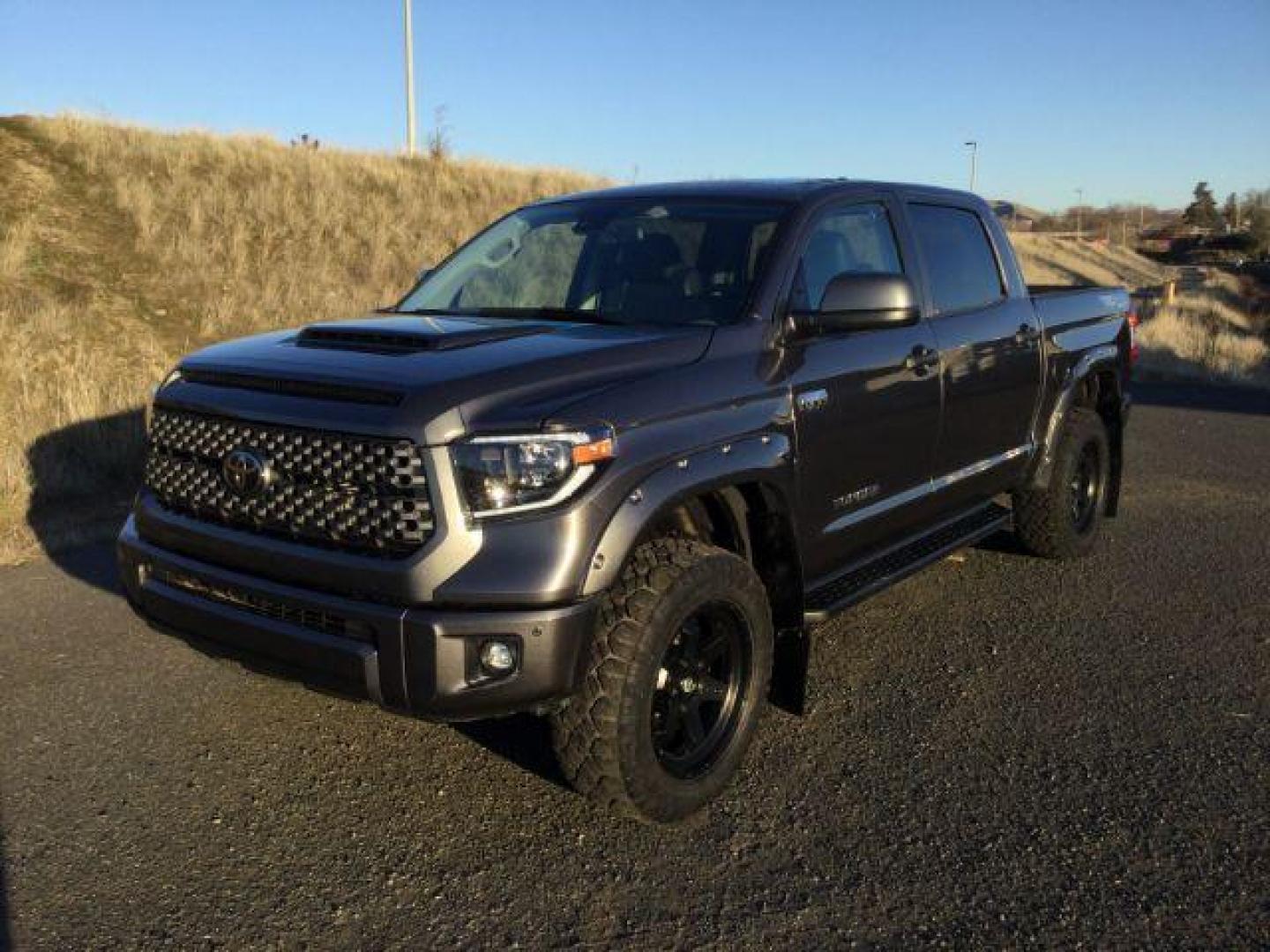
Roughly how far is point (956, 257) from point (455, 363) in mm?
2898

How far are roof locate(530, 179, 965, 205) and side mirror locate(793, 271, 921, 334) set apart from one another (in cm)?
57

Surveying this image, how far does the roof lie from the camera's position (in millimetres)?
4090

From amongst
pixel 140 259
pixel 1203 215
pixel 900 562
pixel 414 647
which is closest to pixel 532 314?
pixel 414 647

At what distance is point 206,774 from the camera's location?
11.5 feet

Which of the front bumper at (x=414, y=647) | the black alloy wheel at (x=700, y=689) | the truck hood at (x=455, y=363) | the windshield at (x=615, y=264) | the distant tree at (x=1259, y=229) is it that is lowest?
the black alloy wheel at (x=700, y=689)

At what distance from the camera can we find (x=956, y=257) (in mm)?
4938

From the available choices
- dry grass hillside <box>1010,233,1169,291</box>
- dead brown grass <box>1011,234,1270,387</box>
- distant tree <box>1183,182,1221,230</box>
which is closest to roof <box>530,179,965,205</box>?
dead brown grass <box>1011,234,1270,387</box>

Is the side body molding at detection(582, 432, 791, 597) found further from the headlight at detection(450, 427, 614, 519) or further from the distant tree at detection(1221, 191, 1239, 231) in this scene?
the distant tree at detection(1221, 191, 1239, 231)

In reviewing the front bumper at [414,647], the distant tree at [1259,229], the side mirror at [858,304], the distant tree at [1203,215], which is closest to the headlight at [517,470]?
the front bumper at [414,647]

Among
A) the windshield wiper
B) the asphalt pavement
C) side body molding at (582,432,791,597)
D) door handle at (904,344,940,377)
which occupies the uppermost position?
the windshield wiper

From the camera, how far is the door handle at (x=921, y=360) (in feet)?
13.8

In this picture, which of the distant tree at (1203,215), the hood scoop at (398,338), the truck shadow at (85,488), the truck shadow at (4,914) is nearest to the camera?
the truck shadow at (4,914)

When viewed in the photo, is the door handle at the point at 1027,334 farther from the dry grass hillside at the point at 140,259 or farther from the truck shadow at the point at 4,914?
the dry grass hillside at the point at 140,259

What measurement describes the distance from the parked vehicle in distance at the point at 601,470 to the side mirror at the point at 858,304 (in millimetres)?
11
